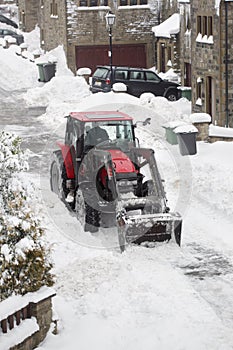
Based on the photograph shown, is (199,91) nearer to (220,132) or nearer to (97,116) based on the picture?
(220,132)

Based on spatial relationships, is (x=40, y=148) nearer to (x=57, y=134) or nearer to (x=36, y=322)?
(x=57, y=134)

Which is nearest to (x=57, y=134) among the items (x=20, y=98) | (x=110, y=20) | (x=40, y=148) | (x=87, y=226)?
(x=40, y=148)

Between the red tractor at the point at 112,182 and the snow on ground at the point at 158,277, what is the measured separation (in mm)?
283

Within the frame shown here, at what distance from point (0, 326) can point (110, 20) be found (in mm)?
21747

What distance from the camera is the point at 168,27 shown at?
118ft

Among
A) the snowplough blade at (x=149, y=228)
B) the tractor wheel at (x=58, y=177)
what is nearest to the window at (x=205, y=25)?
the tractor wheel at (x=58, y=177)

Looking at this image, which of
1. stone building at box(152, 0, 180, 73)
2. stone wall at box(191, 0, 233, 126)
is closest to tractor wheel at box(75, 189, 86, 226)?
stone wall at box(191, 0, 233, 126)

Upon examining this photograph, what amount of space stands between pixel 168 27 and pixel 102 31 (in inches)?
155

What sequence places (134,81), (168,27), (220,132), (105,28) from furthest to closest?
1. (105,28)
2. (168,27)
3. (134,81)
4. (220,132)

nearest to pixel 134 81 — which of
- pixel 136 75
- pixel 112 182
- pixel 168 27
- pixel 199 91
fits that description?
pixel 136 75

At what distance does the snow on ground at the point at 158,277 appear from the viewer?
30.7 feet

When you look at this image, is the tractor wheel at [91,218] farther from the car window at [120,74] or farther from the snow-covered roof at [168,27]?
the snow-covered roof at [168,27]

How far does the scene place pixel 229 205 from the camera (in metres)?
15.0

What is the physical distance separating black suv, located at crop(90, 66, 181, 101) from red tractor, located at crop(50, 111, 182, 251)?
1609 cm
